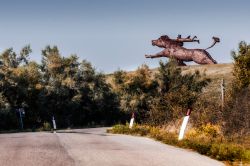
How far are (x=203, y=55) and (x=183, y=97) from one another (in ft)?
182

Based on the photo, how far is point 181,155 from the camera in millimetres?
10000

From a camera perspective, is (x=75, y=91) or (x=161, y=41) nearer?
(x=75, y=91)

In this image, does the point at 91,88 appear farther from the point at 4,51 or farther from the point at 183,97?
the point at 183,97

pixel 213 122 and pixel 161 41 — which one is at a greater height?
pixel 161 41

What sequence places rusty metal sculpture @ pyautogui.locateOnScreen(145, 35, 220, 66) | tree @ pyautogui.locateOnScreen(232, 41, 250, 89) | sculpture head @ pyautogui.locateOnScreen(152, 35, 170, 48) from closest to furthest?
tree @ pyautogui.locateOnScreen(232, 41, 250, 89) < rusty metal sculpture @ pyautogui.locateOnScreen(145, 35, 220, 66) < sculpture head @ pyautogui.locateOnScreen(152, 35, 170, 48)

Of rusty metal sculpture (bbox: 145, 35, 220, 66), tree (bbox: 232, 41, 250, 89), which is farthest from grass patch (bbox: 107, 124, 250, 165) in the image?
rusty metal sculpture (bbox: 145, 35, 220, 66)

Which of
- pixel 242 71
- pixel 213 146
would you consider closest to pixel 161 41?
pixel 242 71

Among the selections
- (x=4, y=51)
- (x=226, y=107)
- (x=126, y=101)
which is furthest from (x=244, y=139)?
(x=4, y=51)

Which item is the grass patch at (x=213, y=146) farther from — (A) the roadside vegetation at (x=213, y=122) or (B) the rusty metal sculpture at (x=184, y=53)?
(B) the rusty metal sculpture at (x=184, y=53)

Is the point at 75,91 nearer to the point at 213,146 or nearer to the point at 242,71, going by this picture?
the point at 242,71

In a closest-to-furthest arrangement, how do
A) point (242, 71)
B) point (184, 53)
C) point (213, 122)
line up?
point (213, 122)
point (242, 71)
point (184, 53)

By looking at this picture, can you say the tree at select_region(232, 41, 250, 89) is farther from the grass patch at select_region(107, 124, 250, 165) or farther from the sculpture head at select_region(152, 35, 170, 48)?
the sculpture head at select_region(152, 35, 170, 48)

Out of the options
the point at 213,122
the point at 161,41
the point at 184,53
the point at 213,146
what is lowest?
the point at 213,122

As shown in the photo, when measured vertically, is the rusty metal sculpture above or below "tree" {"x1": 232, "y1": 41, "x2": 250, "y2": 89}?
above
